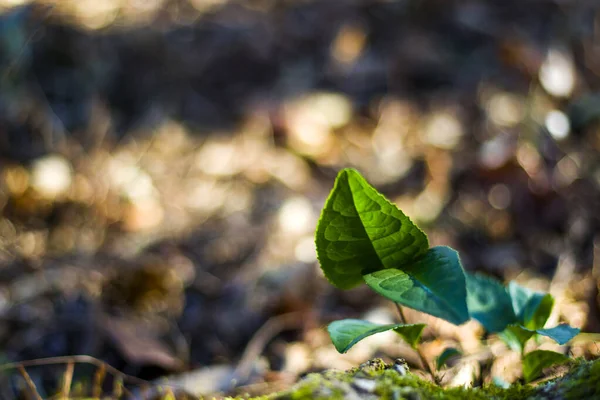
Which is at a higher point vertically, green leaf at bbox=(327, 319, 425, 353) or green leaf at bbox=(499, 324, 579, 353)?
green leaf at bbox=(327, 319, 425, 353)

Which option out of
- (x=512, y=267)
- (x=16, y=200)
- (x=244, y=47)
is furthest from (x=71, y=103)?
(x=512, y=267)

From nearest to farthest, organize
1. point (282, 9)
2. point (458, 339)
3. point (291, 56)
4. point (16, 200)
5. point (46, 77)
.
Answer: point (458, 339), point (16, 200), point (46, 77), point (291, 56), point (282, 9)

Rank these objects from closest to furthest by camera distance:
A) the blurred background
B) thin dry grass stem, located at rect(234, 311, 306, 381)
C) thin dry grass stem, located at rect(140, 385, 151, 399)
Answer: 1. thin dry grass stem, located at rect(140, 385, 151, 399)
2. thin dry grass stem, located at rect(234, 311, 306, 381)
3. the blurred background

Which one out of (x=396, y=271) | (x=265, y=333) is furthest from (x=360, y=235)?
(x=265, y=333)

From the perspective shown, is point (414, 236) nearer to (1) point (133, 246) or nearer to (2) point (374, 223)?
(2) point (374, 223)

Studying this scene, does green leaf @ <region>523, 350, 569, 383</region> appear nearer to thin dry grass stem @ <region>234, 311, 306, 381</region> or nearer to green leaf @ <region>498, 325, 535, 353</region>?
green leaf @ <region>498, 325, 535, 353</region>

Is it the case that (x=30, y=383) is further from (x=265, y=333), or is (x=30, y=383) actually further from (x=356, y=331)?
(x=356, y=331)

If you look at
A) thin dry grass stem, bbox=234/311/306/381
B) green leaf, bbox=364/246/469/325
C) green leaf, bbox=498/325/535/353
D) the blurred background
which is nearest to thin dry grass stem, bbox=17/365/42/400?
the blurred background
